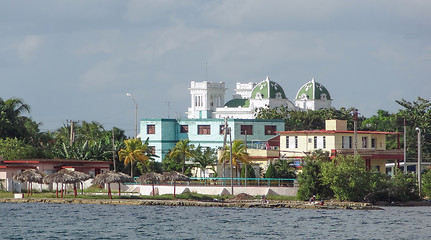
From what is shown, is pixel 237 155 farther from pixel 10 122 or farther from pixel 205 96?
pixel 205 96

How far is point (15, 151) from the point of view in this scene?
92.1 metres

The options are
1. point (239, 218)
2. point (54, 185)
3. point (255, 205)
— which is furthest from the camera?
point (54, 185)

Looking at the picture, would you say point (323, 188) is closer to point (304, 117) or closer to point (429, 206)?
point (429, 206)

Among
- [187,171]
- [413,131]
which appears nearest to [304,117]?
[413,131]

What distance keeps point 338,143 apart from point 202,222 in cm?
3524

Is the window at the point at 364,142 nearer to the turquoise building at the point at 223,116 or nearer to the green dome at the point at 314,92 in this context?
the turquoise building at the point at 223,116

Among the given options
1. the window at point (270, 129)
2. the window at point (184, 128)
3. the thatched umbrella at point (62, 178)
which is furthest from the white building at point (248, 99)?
the thatched umbrella at point (62, 178)

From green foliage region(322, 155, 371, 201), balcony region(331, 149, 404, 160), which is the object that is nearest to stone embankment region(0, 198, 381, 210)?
green foliage region(322, 155, 371, 201)

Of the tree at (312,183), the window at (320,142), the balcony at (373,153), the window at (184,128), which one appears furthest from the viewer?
the window at (184,128)

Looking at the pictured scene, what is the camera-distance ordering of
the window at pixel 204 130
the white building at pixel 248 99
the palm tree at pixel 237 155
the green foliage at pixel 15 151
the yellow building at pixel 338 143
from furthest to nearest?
the white building at pixel 248 99 < the window at pixel 204 130 < the green foliage at pixel 15 151 < the yellow building at pixel 338 143 < the palm tree at pixel 237 155

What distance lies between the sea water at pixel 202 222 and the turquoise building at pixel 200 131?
48033mm

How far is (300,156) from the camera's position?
95438 millimetres

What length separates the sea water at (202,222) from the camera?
5453 cm

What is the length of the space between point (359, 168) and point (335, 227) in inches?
680
